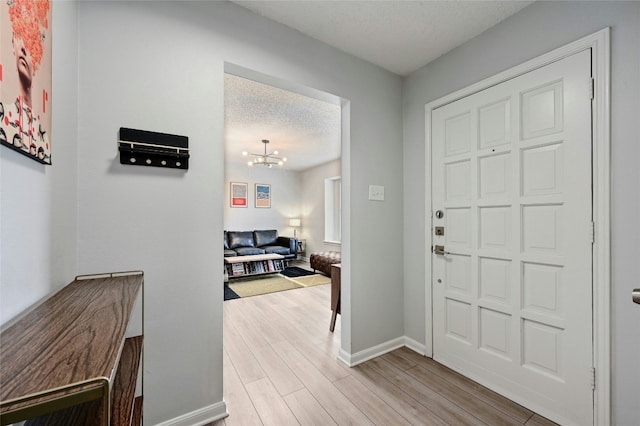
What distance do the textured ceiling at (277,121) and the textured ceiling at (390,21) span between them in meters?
1.00

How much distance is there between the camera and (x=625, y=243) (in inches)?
52.1

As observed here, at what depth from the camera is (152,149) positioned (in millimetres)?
1397

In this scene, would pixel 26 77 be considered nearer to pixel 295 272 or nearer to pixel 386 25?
pixel 386 25

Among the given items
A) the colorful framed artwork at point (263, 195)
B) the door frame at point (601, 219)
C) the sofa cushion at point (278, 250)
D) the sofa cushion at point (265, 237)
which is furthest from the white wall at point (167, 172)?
the colorful framed artwork at point (263, 195)

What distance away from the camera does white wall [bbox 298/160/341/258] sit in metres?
6.66

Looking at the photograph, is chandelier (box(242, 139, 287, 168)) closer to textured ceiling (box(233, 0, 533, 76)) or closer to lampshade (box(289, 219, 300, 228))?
lampshade (box(289, 219, 300, 228))

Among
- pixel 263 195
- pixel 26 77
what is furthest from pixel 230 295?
pixel 26 77

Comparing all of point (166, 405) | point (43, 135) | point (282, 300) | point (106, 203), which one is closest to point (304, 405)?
point (166, 405)

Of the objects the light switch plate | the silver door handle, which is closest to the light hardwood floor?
the silver door handle

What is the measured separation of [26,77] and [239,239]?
5.76m

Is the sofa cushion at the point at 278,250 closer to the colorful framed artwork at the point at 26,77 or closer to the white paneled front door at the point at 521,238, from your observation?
the white paneled front door at the point at 521,238

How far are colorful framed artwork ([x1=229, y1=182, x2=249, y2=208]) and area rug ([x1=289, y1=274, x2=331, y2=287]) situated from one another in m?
2.74

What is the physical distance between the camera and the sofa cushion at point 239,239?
20.5 feet

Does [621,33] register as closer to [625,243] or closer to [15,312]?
[625,243]
